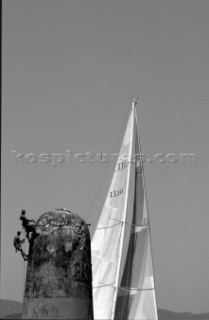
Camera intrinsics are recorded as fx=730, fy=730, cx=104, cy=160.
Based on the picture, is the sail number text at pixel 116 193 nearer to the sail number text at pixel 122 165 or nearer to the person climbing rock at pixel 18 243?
the sail number text at pixel 122 165

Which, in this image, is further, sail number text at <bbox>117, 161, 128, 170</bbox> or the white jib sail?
sail number text at <bbox>117, 161, 128, 170</bbox>

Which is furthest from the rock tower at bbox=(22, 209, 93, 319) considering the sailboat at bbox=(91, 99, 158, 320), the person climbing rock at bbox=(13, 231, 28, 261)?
the sailboat at bbox=(91, 99, 158, 320)

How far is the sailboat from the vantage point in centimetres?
4078

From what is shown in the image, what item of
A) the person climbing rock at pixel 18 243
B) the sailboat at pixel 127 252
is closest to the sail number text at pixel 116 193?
the sailboat at pixel 127 252

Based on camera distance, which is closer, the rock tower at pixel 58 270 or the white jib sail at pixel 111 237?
the rock tower at pixel 58 270

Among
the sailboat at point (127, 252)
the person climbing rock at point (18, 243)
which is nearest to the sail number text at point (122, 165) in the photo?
the sailboat at point (127, 252)

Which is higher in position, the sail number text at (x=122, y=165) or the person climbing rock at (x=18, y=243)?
the sail number text at (x=122, y=165)

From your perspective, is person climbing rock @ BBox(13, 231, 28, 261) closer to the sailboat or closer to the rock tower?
the rock tower

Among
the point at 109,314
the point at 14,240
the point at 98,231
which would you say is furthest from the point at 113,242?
the point at 14,240

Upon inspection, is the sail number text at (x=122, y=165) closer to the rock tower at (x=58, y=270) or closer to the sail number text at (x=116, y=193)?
the sail number text at (x=116, y=193)

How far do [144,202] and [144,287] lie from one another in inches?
187

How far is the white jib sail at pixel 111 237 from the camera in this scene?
41.5 metres

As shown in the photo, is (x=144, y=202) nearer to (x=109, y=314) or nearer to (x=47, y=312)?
(x=109, y=314)

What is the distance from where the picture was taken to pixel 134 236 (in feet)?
135
